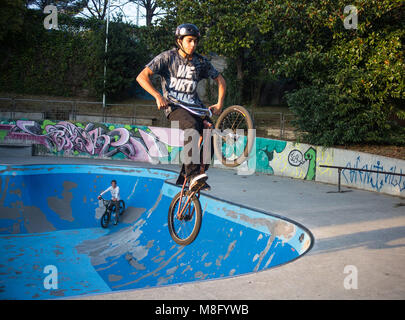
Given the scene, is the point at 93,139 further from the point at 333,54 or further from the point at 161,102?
the point at 161,102

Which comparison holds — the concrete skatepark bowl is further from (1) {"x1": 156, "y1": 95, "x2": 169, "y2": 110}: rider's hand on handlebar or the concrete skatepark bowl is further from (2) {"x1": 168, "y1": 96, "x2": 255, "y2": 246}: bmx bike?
(1) {"x1": 156, "y1": 95, "x2": 169, "y2": 110}: rider's hand on handlebar

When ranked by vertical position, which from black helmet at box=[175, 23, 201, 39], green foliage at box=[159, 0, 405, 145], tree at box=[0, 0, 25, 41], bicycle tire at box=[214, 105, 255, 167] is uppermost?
tree at box=[0, 0, 25, 41]

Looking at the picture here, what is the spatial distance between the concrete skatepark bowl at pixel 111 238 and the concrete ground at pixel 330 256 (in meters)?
0.78

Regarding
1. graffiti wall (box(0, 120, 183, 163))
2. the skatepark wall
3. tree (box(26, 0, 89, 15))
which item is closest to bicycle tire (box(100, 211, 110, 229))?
the skatepark wall

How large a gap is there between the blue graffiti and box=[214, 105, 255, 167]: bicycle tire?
10010 mm

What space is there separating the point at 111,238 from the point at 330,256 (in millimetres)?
8454

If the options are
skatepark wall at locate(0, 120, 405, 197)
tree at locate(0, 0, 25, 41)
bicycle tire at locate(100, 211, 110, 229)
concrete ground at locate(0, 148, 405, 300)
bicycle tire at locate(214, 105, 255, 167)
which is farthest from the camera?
tree at locate(0, 0, 25, 41)

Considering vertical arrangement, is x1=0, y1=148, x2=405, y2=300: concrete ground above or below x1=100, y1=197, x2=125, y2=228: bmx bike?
above

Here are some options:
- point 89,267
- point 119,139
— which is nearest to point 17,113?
point 119,139

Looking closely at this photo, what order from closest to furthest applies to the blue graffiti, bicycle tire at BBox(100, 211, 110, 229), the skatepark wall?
the blue graffiti, bicycle tire at BBox(100, 211, 110, 229), the skatepark wall

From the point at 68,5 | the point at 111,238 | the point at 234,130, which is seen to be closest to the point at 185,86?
the point at 234,130

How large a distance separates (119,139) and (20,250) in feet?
38.9

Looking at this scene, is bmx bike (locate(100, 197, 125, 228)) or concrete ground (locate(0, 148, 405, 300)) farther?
bmx bike (locate(100, 197, 125, 228))

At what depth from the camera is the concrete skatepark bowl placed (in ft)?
30.2
